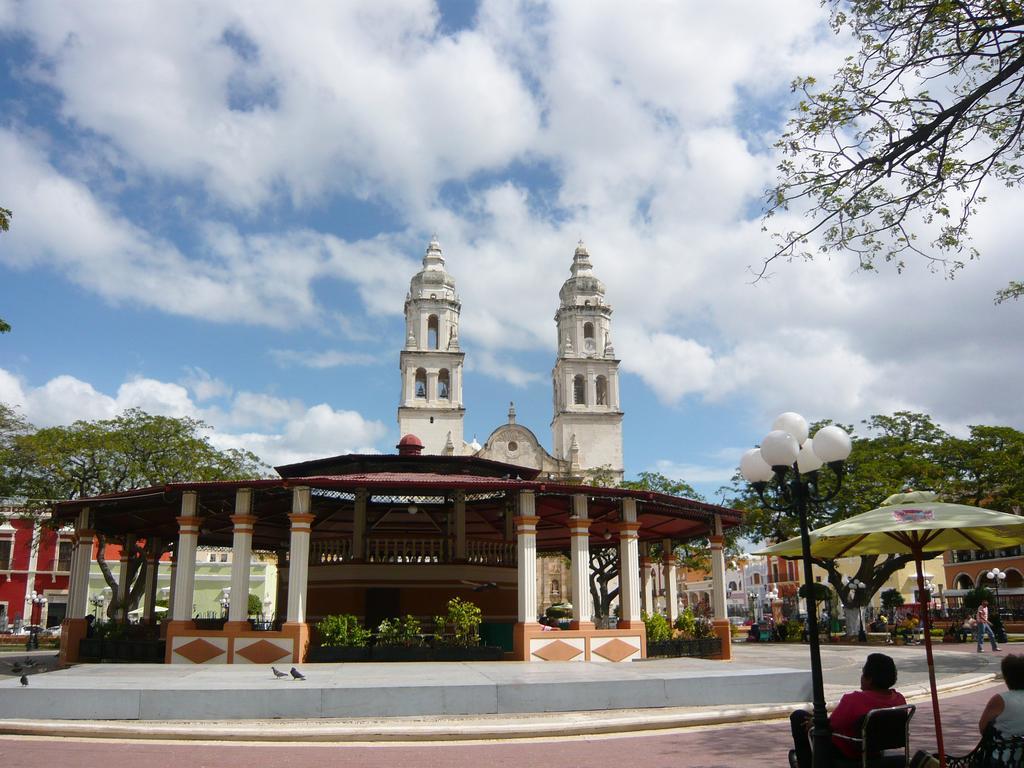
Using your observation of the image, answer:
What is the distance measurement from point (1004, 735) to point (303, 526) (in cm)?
1445

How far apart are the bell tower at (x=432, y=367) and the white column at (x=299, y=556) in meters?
Answer: 48.4

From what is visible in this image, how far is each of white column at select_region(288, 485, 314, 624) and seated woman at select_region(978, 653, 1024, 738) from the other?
13949 mm

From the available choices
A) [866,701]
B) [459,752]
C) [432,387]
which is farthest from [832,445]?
[432,387]

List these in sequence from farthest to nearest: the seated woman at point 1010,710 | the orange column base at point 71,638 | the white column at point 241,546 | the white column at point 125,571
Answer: the white column at point 125,571, the orange column base at point 71,638, the white column at point 241,546, the seated woman at point 1010,710

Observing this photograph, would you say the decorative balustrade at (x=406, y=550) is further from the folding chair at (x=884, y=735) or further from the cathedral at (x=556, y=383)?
the cathedral at (x=556, y=383)

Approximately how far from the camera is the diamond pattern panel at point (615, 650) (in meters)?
18.5

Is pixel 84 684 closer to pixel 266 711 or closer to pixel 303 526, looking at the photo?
pixel 266 711

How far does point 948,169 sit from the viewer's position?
1112 cm

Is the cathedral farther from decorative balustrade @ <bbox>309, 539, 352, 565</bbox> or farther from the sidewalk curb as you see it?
the sidewalk curb

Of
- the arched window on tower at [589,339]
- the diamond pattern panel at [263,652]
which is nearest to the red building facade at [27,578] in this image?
the arched window on tower at [589,339]

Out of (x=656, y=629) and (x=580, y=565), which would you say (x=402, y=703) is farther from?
(x=656, y=629)

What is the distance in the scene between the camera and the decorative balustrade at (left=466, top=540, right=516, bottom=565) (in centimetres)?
2138

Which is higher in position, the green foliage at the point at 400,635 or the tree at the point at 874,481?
the tree at the point at 874,481

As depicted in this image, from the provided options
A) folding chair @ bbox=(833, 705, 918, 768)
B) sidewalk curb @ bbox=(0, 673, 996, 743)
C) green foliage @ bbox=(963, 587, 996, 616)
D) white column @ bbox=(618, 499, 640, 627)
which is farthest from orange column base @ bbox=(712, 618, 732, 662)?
green foliage @ bbox=(963, 587, 996, 616)
